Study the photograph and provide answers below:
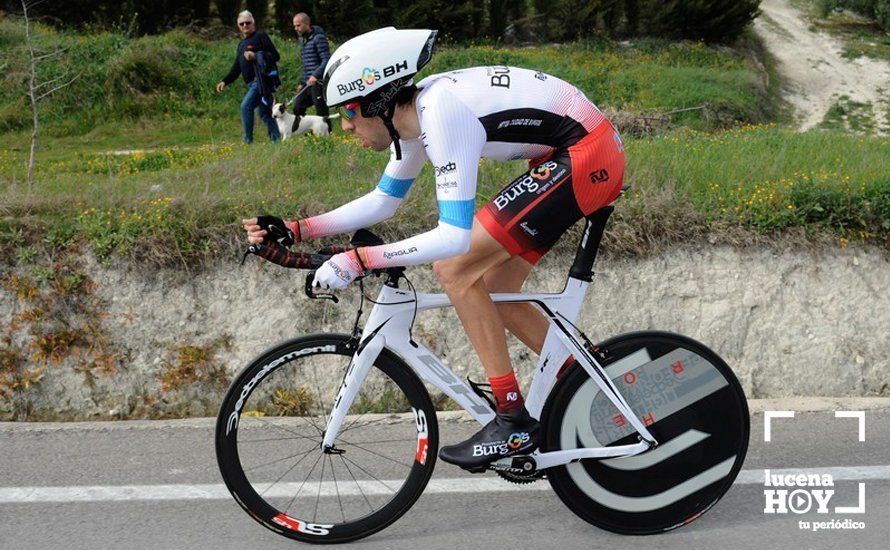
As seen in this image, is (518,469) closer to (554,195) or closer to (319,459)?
(319,459)

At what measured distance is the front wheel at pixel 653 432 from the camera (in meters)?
3.98

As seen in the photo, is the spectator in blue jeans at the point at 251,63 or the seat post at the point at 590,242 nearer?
the seat post at the point at 590,242

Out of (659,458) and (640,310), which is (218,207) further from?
(659,458)

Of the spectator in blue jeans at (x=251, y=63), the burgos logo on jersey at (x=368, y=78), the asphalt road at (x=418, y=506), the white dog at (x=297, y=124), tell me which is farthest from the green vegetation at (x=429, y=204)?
the white dog at (x=297, y=124)

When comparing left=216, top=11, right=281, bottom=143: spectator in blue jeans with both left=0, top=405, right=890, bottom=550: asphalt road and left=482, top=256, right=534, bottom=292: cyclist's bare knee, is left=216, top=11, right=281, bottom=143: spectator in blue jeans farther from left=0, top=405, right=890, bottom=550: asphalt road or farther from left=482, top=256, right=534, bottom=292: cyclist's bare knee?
left=482, top=256, right=534, bottom=292: cyclist's bare knee

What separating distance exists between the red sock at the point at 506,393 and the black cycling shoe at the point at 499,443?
1.2 inches

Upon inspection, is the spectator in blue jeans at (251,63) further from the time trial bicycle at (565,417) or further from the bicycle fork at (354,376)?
the bicycle fork at (354,376)

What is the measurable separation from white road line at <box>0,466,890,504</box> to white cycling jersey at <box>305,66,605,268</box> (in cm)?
114

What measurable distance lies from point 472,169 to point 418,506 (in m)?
1.57

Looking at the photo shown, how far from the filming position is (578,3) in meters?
25.0

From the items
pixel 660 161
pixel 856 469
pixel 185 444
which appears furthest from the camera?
pixel 660 161

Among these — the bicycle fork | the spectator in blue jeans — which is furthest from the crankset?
the spectator in blue jeans

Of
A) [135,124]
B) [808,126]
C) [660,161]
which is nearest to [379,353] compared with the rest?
[660,161]

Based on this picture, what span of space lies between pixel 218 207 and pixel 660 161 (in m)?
3.16
